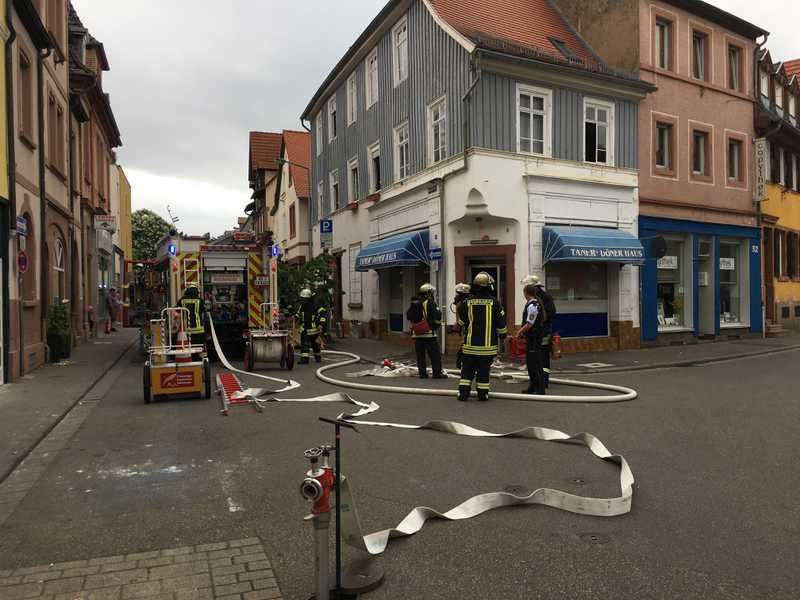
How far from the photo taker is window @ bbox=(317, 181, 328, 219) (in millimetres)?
27953

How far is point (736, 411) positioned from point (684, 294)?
488 inches

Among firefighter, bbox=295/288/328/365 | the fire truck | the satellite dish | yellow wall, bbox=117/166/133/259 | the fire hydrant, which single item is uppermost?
yellow wall, bbox=117/166/133/259

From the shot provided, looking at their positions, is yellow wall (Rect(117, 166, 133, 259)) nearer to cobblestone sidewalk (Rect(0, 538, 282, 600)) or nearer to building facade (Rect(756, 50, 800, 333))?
building facade (Rect(756, 50, 800, 333))

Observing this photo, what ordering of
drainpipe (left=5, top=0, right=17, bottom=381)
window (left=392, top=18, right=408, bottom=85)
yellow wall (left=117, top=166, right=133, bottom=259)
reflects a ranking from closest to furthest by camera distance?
1. drainpipe (left=5, top=0, right=17, bottom=381)
2. window (left=392, top=18, right=408, bottom=85)
3. yellow wall (left=117, top=166, right=133, bottom=259)

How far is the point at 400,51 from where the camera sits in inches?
789

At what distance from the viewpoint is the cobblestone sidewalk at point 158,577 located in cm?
337

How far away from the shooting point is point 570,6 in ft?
67.9

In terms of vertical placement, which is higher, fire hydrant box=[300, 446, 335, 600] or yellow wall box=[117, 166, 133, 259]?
yellow wall box=[117, 166, 133, 259]

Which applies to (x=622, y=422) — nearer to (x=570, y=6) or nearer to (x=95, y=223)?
(x=570, y=6)

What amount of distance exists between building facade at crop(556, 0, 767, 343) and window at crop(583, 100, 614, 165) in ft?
3.87

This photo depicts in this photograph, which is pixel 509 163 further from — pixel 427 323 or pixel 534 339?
pixel 534 339

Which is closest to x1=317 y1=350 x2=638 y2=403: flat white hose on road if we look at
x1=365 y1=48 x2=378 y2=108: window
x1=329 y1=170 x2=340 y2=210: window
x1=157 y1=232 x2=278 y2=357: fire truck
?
x1=157 y1=232 x2=278 y2=357: fire truck

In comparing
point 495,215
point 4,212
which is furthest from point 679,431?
point 4,212

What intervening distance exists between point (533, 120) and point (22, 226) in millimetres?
11690
